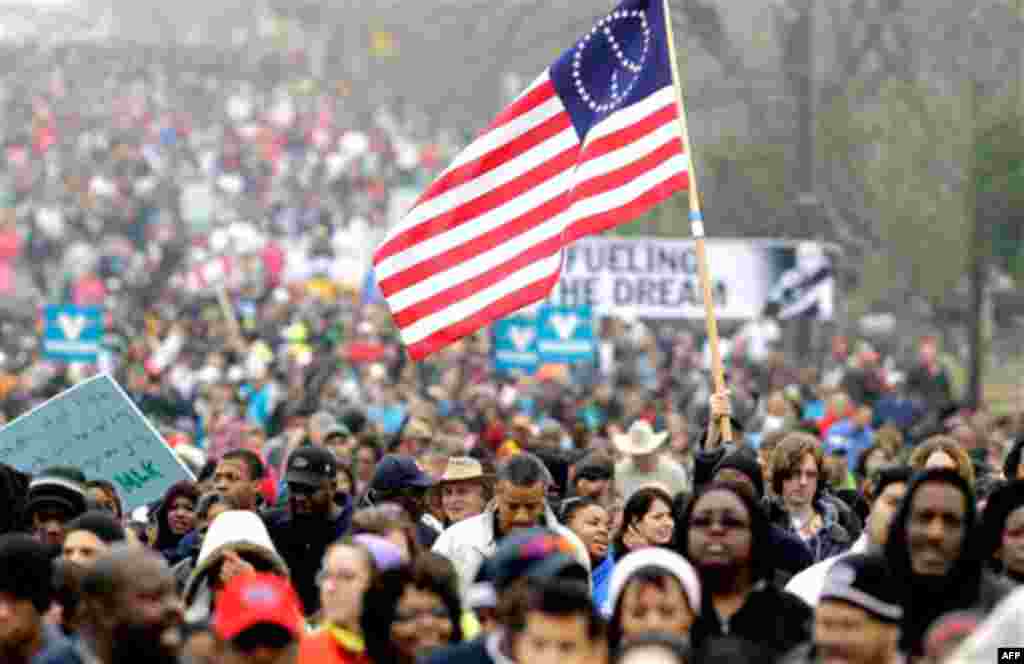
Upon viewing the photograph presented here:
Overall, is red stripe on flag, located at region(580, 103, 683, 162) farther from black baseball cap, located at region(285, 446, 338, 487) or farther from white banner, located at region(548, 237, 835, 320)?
white banner, located at region(548, 237, 835, 320)

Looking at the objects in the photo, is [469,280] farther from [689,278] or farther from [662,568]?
[689,278]

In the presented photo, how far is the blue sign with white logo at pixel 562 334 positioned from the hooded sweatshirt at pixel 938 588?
1636 cm

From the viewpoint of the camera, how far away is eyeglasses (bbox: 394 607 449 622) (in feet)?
32.3

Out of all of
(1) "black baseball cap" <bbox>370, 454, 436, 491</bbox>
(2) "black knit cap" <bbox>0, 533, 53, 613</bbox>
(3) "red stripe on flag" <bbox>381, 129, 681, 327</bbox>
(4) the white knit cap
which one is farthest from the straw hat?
(4) the white knit cap

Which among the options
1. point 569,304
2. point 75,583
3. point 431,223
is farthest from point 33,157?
point 75,583

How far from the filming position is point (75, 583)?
33.4 feet

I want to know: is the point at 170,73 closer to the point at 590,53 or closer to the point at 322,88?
the point at 322,88

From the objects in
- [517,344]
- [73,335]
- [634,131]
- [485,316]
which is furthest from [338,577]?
[73,335]

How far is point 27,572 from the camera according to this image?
393 inches

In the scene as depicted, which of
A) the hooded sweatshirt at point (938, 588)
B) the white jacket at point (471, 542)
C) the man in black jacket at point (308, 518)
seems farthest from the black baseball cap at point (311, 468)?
the hooded sweatshirt at point (938, 588)

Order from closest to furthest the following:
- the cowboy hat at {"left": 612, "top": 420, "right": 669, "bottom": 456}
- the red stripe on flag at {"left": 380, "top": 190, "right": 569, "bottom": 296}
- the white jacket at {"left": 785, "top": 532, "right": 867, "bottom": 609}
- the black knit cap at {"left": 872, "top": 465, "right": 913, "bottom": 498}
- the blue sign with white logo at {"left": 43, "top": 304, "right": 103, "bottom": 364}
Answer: the white jacket at {"left": 785, "top": 532, "right": 867, "bottom": 609}, the black knit cap at {"left": 872, "top": 465, "right": 913, "bottom": 498}, the red stripe on flag at {"left": 380, "top": 190, "right": 569, "bottom": 296}, the cowboy hat at {"left": 612, "top": 420, "right": 669, "bottom": 456}, the blue sign with white logo at {"left": 43, "top": 304, "right": 103, "bottom": 364}

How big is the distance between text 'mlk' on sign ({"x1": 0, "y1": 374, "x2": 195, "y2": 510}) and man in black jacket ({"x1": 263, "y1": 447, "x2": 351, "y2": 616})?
7.51ft

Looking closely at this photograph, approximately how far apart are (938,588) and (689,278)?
15509 mm

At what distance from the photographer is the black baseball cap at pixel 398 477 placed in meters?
13.7
